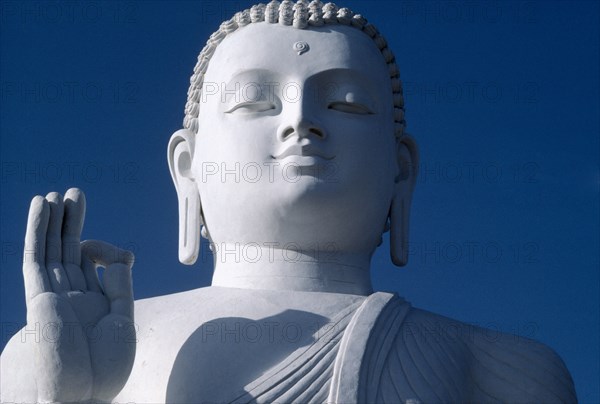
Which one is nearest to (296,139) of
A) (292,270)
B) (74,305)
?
(292,270)

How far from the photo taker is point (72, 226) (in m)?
6.96

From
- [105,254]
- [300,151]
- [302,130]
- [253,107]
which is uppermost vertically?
[253,107]

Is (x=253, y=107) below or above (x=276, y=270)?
above

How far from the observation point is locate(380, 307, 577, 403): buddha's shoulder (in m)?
7.14

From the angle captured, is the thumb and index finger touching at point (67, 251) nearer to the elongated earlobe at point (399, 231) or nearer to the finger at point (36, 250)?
the finger at point (36, 250)

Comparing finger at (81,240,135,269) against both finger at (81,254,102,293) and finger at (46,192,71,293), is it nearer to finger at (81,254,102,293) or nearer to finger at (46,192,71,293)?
finger at (81,254,102,293)

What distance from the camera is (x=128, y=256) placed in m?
7.06

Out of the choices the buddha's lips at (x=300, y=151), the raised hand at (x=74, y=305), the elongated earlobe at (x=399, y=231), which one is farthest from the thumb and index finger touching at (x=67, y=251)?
the elongated earlobe at (x=399, y=231)

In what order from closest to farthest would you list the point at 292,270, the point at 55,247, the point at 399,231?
the point at 55,247 < the point at 292,270 < the point at 399,231

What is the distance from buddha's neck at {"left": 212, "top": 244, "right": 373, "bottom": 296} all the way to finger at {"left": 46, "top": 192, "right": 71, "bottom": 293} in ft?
4.48

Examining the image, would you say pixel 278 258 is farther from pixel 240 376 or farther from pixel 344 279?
pixel 240 376

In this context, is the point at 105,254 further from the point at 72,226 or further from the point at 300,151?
the point at 300,151

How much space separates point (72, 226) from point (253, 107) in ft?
4.99

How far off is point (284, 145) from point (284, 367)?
1506 millimetres
